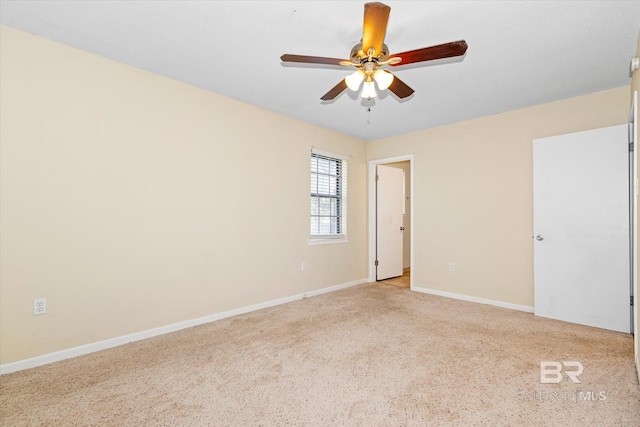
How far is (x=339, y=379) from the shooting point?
6.99 ft

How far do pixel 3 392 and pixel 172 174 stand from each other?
1.98m

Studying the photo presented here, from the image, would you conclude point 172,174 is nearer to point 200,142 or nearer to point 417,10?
point 200,142

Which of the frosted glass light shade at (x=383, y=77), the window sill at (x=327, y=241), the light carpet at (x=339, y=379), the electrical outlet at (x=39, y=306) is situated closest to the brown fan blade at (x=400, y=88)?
the frosted glass light shade at (x=383, y=77)

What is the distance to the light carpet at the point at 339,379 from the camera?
1.74 meters

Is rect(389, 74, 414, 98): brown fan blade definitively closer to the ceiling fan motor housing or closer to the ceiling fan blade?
the ceiling fan motor housing

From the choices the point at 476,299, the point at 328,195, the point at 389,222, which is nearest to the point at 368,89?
the point at 328,195

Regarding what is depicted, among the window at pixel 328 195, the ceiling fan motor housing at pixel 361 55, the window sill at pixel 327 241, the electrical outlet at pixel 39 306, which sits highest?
the ceiling fan motor housing at pixel 361 55

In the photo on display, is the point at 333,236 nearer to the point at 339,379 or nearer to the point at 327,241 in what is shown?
the point at 327,241

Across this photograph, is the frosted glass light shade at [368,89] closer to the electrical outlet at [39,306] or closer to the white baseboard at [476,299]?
the electrical outlet at [39,306]

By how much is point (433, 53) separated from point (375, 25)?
445mm

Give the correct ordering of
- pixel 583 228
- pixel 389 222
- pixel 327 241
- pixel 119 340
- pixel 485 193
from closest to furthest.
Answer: pixel 119 340, pixel 583 228, pixel 485 193, pixel 327 241, pixel 389 222

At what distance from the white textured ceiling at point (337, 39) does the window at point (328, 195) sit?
1.45 m

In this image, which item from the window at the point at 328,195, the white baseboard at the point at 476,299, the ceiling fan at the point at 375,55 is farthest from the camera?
the window at the point at 328,195

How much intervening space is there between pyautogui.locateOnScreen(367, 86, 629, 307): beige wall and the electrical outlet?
4.36m
